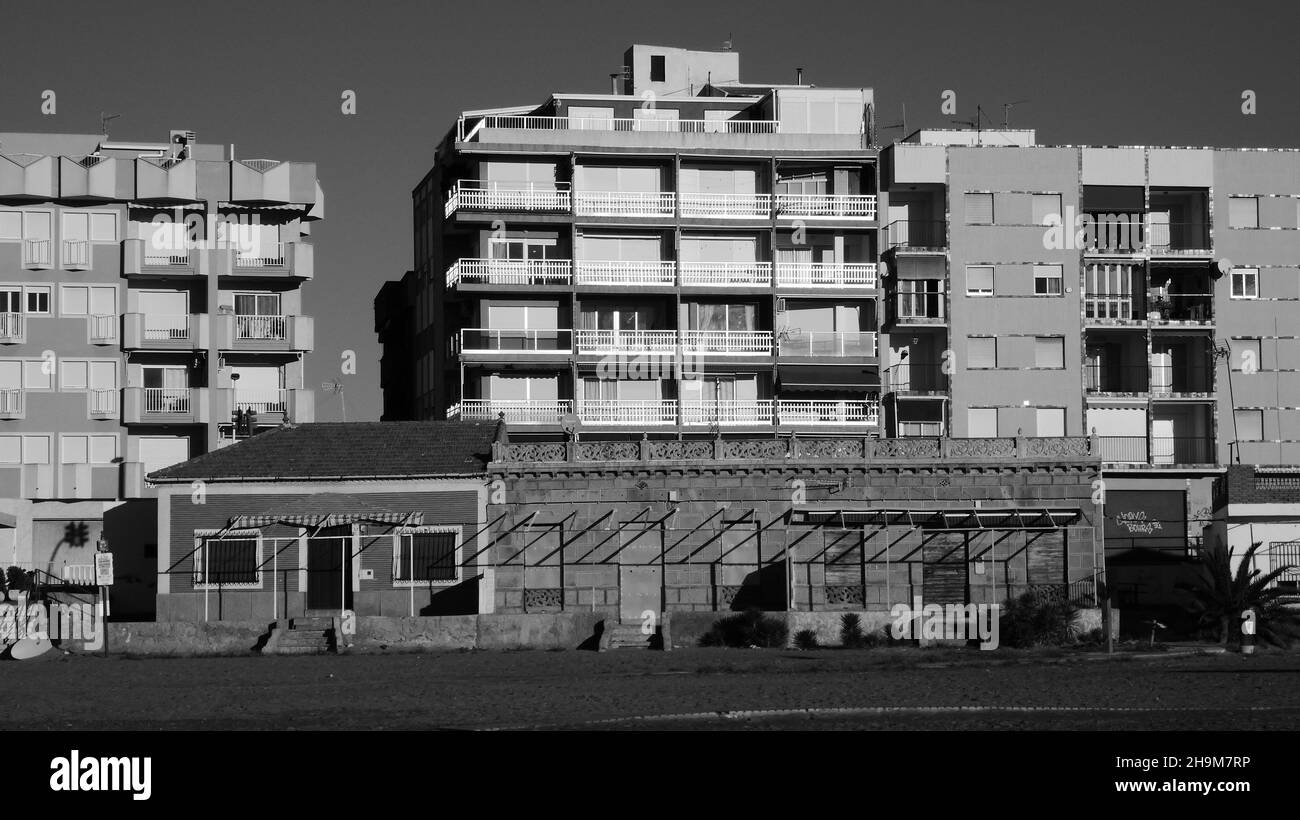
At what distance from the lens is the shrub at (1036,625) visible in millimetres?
45312

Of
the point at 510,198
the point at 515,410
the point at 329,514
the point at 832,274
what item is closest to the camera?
the point at 329,514

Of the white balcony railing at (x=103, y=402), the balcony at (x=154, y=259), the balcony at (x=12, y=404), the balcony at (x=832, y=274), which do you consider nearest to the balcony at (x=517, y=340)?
the balcony at (x=832, y=274)

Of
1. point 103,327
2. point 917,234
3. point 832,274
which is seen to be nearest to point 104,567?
point 103,327

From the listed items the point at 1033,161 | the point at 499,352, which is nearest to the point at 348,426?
the point at 499,352

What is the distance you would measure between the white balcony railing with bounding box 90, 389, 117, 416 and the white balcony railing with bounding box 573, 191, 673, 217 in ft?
56.9

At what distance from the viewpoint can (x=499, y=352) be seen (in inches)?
2625

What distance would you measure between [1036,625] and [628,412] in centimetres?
2453

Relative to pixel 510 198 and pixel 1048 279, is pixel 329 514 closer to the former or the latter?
pixel 510 198

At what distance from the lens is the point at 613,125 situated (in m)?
70.4

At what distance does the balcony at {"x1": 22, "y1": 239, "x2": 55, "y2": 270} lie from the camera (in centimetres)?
6600

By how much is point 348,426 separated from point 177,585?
668 centimetres

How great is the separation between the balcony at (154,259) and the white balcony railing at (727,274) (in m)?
17.0

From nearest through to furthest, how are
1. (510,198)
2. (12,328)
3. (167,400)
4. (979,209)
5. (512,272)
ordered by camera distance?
(12,328)
(167,400)
(512,272)
(510,198)
(979,209)

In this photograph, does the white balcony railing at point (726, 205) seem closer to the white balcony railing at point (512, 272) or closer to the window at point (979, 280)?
the white balcony railing at point (512, 272)
